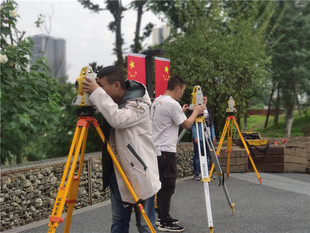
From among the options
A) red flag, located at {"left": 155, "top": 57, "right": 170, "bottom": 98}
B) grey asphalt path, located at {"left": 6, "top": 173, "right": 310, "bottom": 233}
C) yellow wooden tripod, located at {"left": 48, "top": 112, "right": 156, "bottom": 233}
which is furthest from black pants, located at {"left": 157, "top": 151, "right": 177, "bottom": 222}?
red flag, located at {"left": 155, "top": 57, "right": 170, "bottom": 98}

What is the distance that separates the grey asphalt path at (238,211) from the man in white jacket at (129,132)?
2221 mm

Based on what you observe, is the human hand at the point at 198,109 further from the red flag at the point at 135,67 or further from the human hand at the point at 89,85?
the red flag at the point at 135,67

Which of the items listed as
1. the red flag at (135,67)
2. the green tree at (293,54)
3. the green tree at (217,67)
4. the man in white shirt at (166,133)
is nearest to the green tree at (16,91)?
the red flag at (135,67)

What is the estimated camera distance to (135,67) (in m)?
5.91

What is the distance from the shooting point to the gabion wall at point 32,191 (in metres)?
4.73

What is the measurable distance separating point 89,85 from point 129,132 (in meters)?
0.44

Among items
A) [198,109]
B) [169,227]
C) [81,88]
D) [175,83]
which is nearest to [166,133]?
[198,109]

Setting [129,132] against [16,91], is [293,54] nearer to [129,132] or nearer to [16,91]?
[16,91]

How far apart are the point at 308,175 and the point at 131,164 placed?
775 cm

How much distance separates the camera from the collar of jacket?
261cm

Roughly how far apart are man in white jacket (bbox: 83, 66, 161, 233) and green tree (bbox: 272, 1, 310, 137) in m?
19.3

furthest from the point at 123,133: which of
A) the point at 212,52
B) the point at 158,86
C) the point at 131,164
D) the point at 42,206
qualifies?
the point at 212,52

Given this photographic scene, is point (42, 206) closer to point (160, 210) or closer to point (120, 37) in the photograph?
point (160, 210)

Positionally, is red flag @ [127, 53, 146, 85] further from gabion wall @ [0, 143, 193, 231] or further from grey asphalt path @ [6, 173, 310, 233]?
grey asphalt path @ [6, 173, 310, 233]
